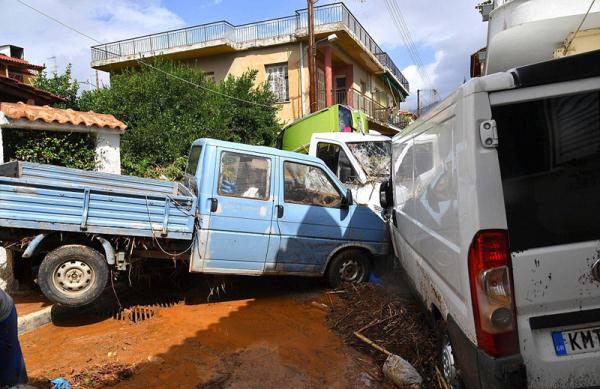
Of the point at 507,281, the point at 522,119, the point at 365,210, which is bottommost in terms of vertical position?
the point at 507,281

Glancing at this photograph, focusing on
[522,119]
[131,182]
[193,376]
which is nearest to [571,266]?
[522,119]

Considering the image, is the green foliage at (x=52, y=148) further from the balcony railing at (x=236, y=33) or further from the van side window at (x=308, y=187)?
the balcony railing at (x=236, y=33)

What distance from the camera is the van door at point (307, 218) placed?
585 centimetres

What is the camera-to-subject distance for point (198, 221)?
17.6ft

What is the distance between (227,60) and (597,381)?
21.4 meters

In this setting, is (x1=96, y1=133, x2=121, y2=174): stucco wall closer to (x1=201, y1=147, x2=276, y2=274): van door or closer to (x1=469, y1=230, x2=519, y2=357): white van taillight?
(x1=201, y1=147, x2=276, y2=274): van door

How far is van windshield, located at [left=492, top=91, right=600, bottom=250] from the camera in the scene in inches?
93.9

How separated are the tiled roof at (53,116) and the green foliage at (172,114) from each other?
4.65 meters

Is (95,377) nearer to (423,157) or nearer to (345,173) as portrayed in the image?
(423,157)

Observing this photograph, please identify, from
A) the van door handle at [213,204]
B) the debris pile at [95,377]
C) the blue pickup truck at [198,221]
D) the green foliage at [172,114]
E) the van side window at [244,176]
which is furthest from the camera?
the green foliage at [172,114]

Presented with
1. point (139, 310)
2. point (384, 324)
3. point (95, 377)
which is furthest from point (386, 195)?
point (95, 377)

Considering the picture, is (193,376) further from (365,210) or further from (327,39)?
(327,39)

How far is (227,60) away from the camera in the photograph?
21781 mm

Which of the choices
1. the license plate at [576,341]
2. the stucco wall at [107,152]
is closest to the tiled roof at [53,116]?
the stucco wall at [107,152]
